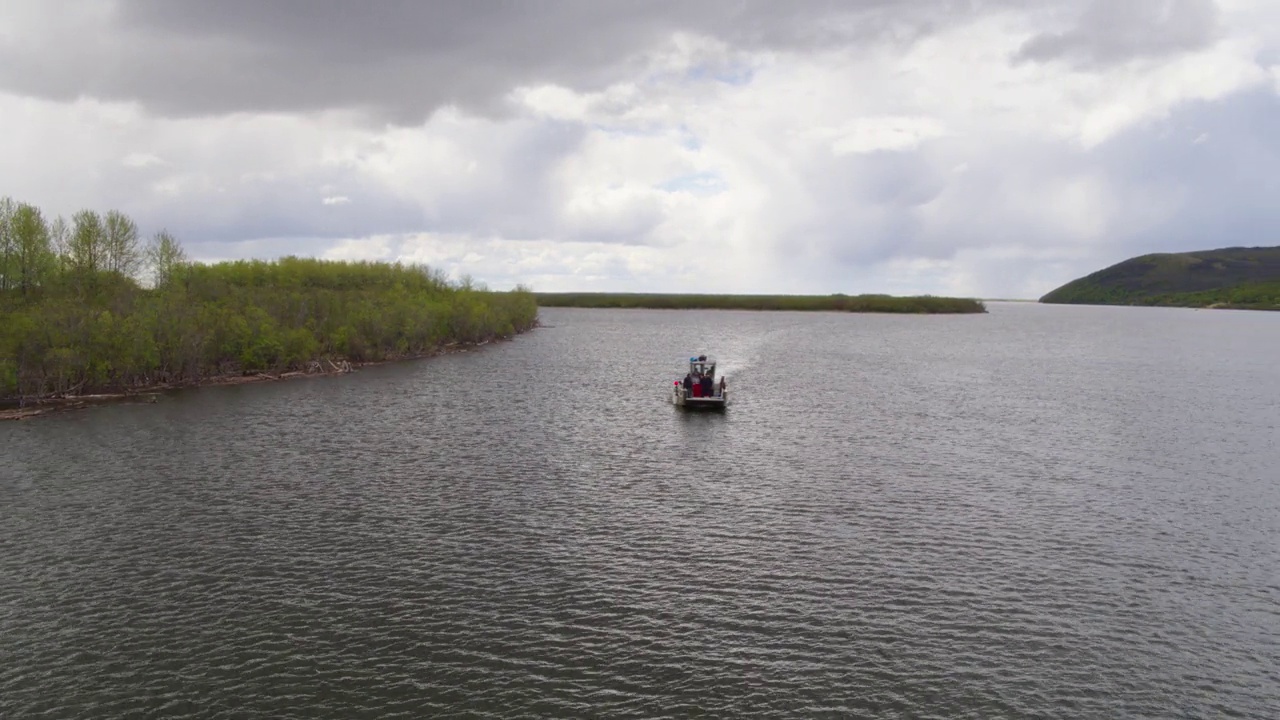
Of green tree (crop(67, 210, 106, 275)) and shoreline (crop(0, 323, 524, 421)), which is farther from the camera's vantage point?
green tree (crop(67, 210, 106, 275))

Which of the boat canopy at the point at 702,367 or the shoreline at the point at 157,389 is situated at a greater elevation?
the boat canopy at the point at 702,367

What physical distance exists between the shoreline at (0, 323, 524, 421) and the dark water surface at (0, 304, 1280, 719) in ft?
15.9

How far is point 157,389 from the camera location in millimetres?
94000

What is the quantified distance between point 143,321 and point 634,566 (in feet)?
267

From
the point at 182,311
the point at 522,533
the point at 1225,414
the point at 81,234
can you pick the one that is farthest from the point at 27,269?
the point at 1225,414

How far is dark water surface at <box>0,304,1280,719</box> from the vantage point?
1070 inches

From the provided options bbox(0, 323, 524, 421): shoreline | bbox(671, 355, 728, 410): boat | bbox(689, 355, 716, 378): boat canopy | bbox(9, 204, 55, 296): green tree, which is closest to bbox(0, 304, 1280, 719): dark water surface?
bbox(0, 323, 524, 421): shoreline

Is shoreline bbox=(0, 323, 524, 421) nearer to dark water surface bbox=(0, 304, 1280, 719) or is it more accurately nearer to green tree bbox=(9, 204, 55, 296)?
dark water surface bbox=(0, 304, 1280, 719)

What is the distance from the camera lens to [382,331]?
13425cm

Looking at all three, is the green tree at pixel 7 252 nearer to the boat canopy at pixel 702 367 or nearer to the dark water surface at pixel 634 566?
the dark water surface at pixel 634 566

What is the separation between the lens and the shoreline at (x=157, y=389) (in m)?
77.5

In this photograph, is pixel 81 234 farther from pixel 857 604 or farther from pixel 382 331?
pixel 857 604

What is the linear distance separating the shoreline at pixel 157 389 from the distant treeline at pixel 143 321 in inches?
42.2

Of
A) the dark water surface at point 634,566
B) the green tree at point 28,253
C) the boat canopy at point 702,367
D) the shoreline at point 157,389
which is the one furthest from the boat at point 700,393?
the green tree at point 28,253
